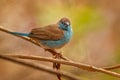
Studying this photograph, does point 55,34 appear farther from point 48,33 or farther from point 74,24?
point 74,24

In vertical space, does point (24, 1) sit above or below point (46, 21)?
above

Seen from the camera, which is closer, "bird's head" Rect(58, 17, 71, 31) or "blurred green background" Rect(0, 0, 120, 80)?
"blurred green background" Rect(0, 0, 120, 80)

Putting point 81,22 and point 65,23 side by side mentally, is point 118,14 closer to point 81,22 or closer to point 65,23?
point 65,23

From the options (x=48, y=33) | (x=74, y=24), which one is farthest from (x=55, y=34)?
(x=74, y=24)

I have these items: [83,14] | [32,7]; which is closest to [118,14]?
[32,7]

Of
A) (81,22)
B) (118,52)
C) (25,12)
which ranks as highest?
(25,12)
